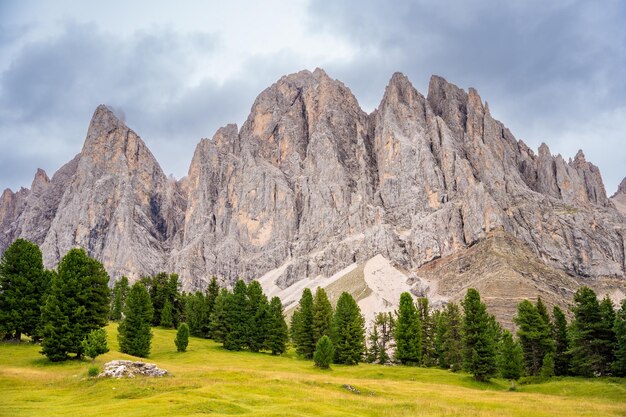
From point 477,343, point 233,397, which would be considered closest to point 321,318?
point 477,343

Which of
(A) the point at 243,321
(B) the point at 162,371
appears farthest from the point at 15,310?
(A) the point at 243,321

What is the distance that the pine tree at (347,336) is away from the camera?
81375 mm

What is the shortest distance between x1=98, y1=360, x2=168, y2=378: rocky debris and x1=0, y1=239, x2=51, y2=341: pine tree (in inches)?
873

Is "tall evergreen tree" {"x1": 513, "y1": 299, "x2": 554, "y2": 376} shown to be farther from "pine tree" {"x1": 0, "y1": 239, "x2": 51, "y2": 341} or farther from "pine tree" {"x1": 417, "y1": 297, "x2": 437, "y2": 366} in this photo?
"pine tree" {"x1": 0, "y1": 239, "x2": 51, "y2": 341}

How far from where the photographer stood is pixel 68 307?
54562 mm

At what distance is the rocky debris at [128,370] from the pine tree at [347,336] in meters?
42.8

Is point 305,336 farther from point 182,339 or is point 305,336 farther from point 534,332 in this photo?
point 534,332

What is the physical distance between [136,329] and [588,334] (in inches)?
2219

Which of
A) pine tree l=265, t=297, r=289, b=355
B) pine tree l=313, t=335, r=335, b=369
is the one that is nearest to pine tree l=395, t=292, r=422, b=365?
Answer: pine tree l=313, t=335, r=335, b=369

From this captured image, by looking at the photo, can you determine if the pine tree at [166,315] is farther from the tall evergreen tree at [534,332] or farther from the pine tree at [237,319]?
the tall evergreen tree at [534,332]

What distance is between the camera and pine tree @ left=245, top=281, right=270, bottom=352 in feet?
290

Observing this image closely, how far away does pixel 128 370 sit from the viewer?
4081 cm

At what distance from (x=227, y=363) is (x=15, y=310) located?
26.4 meters

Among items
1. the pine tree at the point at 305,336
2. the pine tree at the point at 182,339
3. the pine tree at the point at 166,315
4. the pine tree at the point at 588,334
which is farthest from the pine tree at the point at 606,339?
the pine tree at the point at 166,315
